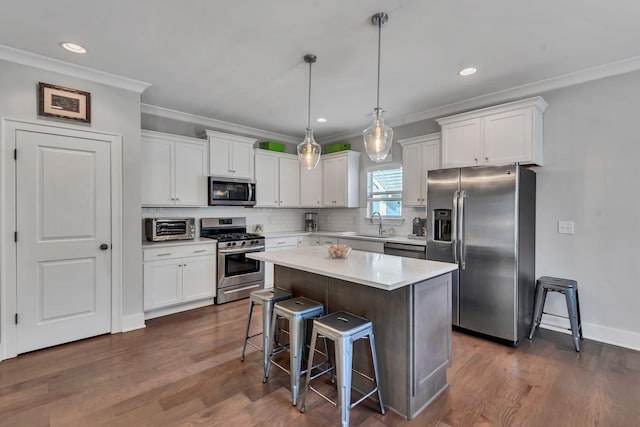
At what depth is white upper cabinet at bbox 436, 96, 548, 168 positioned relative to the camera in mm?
3252

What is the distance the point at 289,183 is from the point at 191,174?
170cm

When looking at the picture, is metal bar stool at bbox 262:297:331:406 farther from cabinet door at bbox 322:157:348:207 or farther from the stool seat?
cabinet door at bbox 322:157:348:207

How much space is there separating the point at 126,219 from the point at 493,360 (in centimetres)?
381

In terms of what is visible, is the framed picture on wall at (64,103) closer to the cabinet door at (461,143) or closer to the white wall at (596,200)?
the cabinet door at (461,143)

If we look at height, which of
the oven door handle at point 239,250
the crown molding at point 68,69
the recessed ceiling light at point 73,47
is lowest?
the oven door handle at point 239,250

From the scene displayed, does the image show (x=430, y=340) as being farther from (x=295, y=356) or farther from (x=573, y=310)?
(x=573, y=310)

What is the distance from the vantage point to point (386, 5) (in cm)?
209

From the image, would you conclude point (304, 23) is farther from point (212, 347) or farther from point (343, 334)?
point (212, 347)

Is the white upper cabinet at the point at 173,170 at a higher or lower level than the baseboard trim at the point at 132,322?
higher

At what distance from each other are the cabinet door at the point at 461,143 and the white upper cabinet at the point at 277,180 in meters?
2.61

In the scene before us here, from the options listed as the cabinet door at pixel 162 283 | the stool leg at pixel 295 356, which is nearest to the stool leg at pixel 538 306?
the stool leg at pixel 295 356

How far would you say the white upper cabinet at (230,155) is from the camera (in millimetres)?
4531

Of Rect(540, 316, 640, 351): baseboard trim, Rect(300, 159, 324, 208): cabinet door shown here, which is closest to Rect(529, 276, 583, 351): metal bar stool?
Rect(540, 316, 640, 351): baseboard trim

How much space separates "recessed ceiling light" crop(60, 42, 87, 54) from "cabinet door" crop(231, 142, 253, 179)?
2190mm
